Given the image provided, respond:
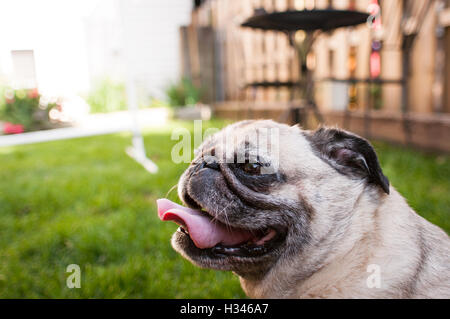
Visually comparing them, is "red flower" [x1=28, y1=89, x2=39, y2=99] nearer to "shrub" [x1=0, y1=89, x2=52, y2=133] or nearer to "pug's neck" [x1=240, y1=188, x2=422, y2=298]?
"shrub" [x1=0, y1=89, x2=52, y2=133]

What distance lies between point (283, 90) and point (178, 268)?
18.9ft

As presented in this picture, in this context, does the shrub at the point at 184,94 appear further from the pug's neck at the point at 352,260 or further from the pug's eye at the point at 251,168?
the pug's neck at the point at 352,260

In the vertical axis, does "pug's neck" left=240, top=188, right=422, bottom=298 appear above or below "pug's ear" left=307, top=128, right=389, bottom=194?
below

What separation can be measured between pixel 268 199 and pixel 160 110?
858cm

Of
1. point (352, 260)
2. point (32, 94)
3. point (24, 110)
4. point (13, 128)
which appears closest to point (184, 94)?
point (32, 94)

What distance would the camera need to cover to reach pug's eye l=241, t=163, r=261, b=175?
5.36 feet

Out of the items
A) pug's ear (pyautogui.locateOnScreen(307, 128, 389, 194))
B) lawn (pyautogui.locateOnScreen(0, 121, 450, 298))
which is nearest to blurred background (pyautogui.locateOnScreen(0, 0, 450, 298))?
lawn (pyautogui.locateOnScreen(0, 121, 450, 298))

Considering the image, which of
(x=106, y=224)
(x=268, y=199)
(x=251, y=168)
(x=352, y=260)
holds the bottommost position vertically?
(x=106, y=224)

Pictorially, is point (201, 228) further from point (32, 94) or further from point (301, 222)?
point (32, 94)

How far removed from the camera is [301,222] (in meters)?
1.60

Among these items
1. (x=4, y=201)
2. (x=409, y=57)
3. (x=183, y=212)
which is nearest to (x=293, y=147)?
(x=183, y=212)

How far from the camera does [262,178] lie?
1616 millimetres

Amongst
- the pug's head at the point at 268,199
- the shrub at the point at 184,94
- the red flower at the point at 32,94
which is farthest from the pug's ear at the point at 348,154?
the shrub at the point at 184,94

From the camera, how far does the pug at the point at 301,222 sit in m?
1.54
